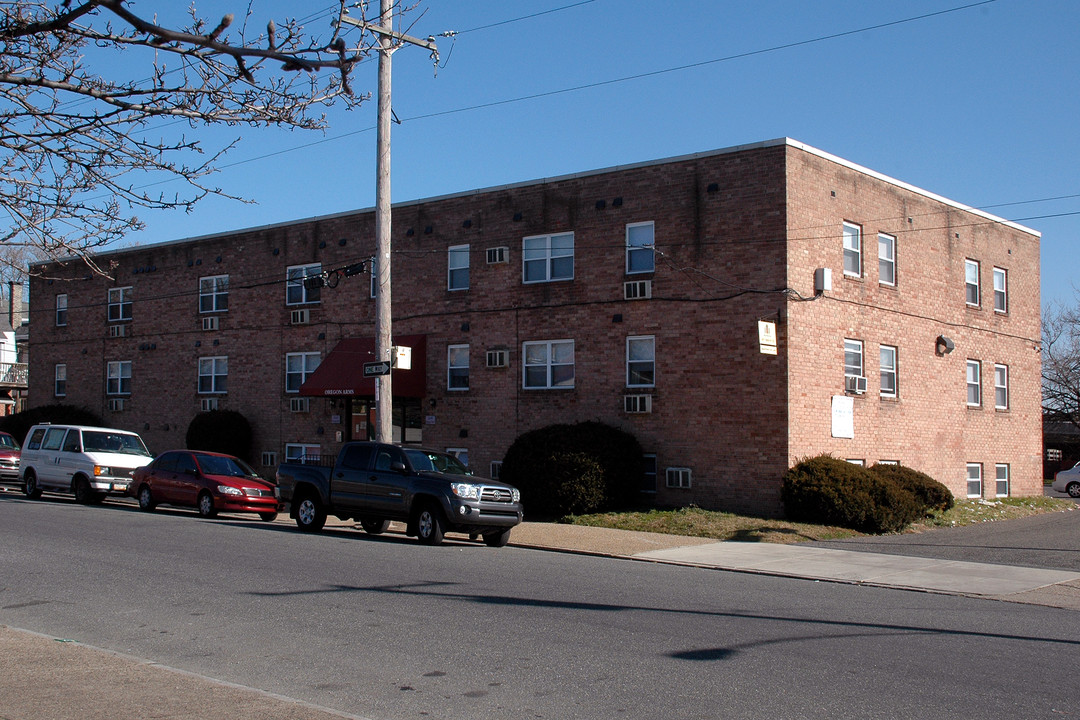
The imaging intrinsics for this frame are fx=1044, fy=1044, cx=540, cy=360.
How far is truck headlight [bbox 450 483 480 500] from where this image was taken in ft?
55.1

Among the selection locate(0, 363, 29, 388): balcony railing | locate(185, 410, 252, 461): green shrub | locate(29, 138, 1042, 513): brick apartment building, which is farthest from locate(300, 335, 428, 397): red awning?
locate(0, 363, 29, 388): balcony railing

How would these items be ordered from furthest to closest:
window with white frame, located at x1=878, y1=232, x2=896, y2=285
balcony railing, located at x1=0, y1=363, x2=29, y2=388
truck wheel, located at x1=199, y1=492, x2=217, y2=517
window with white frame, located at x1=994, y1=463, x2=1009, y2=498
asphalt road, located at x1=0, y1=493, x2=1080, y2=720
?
balcony railing, located at x1=0, y1=363, x2=29, y2=388 → window with white frame, located at x1=994, y1=463, x2=1009, y2=498 → window with white frame, located at x1=878, y1=232, x2=896, y2=285 → truck wheel, located at x1=199, y1=492, x2=217, y2=517 → asphalt road, located at x1=0, y1=493, x2=1080, y2=720

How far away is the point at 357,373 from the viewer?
27.4 m

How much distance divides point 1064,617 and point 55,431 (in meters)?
22.7

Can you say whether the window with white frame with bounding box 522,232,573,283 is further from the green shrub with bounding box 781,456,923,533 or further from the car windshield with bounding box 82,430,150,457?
the car windshield with bounding box 82,430,150,457

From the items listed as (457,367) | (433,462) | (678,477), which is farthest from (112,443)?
(678,477)

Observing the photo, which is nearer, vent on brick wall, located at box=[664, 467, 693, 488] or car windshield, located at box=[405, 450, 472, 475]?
car windshield, located at box=[405, 450, 472, 475]

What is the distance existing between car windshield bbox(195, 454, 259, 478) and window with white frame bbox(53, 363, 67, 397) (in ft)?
59.7

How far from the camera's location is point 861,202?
24.0 metres

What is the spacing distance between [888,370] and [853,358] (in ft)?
4.85

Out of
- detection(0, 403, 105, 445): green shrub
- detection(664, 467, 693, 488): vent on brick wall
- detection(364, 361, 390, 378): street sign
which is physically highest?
detection(364, 361, 390, 378): street sign

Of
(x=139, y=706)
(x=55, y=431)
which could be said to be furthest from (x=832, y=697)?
(x=55, y=431)

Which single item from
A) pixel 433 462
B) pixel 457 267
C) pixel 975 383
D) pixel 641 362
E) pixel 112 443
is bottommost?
pixel 433 462

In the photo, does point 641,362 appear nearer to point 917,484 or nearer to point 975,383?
point 917,484
